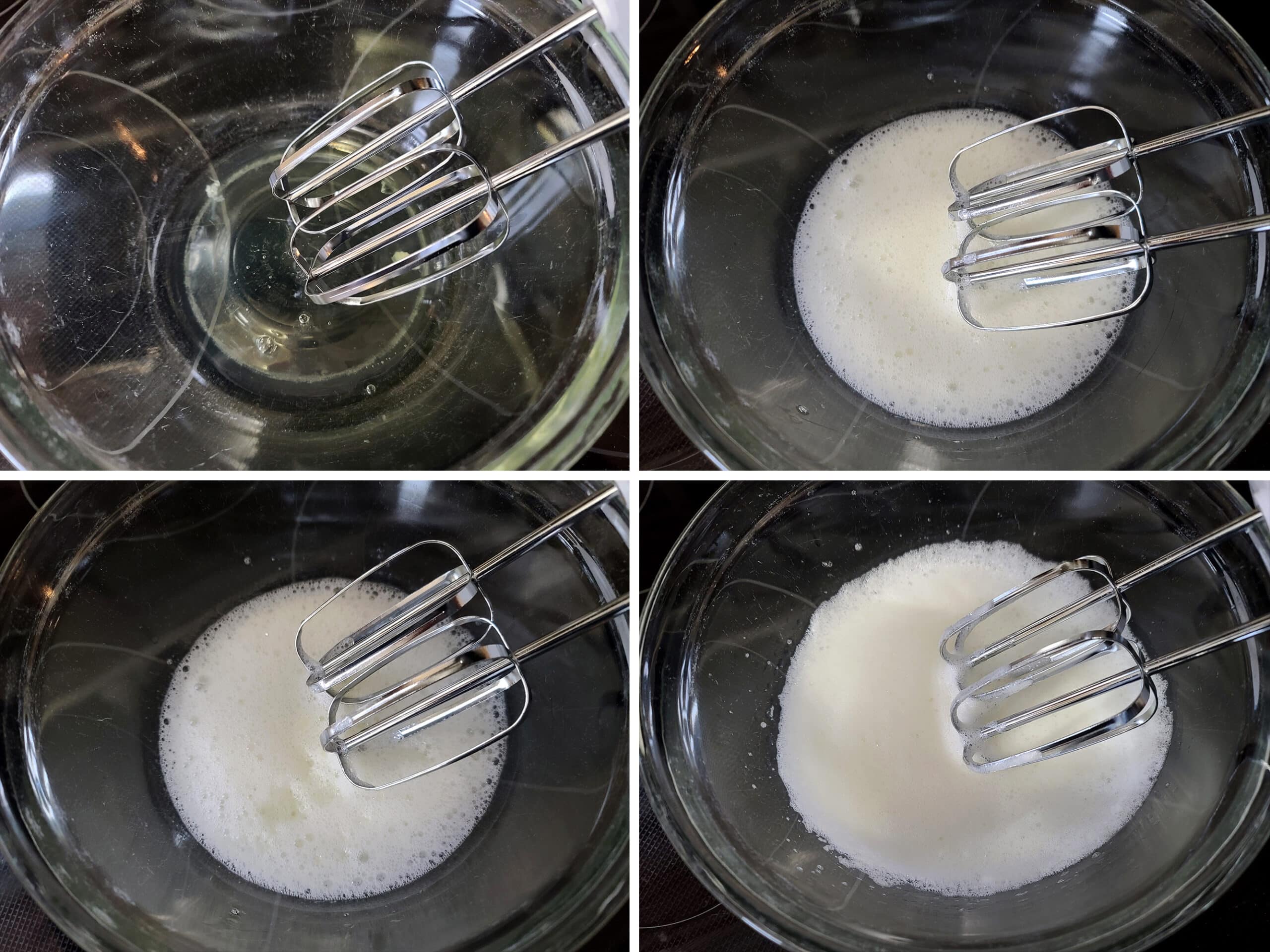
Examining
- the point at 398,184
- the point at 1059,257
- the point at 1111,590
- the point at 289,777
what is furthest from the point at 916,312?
the point at 289,777

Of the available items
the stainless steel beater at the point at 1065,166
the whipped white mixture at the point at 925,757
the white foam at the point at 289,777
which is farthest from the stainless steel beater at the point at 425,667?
the stainless steel beater at the point at 1065,166

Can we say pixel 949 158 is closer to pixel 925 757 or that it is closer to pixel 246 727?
pixel 925 757

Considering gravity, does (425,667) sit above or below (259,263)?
below

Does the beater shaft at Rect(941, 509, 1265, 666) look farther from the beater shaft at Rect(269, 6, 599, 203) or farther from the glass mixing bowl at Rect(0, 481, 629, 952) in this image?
the beater shaft at Rect(269, 6, 599, 203)

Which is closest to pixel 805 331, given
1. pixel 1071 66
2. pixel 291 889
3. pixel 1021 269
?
Result: pixel 1021 269

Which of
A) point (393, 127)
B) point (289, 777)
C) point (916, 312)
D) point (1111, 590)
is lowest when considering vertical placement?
point (289, 777)

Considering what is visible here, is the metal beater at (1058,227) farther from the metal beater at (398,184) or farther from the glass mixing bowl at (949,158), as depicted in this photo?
the metal beater at (398,184)
